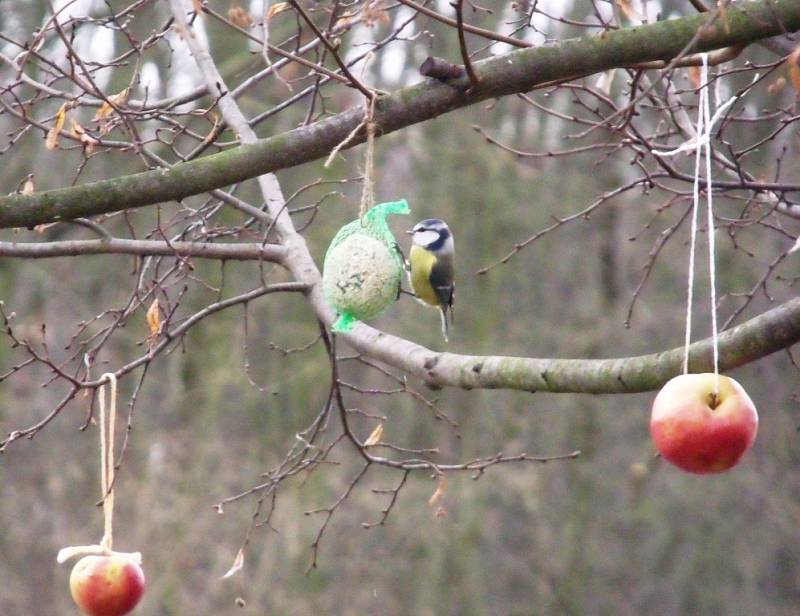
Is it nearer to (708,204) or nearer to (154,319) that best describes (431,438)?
(154,319)

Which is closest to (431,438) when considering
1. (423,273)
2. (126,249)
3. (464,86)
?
(423,273)

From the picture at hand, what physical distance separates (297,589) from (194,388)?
5.81 ft

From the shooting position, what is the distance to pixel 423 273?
4188mm

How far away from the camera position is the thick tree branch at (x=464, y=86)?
2.38m

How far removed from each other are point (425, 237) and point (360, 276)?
1075 millimetres

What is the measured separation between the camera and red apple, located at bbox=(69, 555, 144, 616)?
2.70m

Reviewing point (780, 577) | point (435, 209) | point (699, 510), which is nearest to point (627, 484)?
point (699, 510)

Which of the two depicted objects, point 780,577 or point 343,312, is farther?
point 780,577

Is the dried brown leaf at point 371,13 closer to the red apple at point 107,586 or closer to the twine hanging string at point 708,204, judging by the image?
the twine hanging string at point 708,204

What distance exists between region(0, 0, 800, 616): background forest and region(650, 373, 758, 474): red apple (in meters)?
5.99

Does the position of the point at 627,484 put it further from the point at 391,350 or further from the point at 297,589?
the point at 391,350

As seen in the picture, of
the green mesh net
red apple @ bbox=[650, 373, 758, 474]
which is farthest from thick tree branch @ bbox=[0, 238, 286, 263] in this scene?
red apple @ bbox=[650, 373, 758, 474]

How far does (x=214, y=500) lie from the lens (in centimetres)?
834

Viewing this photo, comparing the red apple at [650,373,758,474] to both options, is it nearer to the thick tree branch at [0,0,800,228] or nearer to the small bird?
the thick tree branch at [0,0,800,228]
